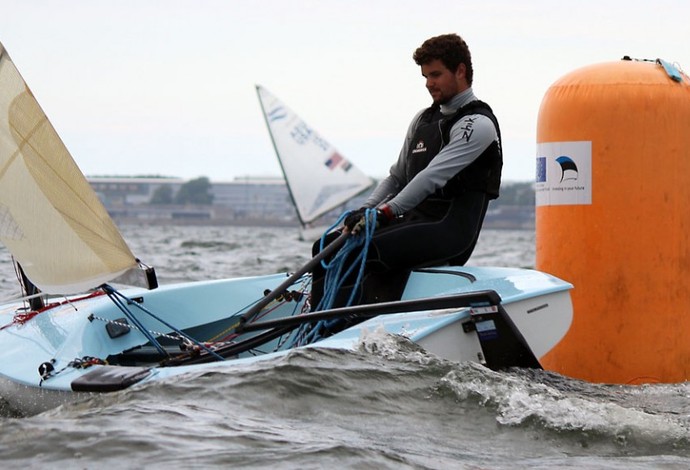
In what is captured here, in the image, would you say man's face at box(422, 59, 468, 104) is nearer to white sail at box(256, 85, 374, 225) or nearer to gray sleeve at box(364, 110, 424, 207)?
gray sleeve at box(364, 110, 424, 207)

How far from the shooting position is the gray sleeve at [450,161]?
422 centimetres

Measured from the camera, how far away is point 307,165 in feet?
92.1

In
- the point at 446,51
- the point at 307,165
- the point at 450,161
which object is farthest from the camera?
the point at 307,165

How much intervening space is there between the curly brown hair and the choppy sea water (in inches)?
46.2

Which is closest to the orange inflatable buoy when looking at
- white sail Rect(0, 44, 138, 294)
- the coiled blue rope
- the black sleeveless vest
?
the black sleeveless vest

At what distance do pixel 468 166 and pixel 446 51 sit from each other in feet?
1.43

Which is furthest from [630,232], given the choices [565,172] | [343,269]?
[343,269]

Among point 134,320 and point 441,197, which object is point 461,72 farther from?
point 134,320

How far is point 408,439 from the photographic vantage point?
3143 mm

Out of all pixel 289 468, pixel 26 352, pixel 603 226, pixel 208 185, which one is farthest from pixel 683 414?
pixel 208 185

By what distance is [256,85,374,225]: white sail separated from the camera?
90.6 feet

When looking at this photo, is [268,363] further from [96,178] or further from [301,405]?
[96,178]

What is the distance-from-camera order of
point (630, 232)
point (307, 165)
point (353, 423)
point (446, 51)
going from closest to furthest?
point (353, 423) → point (446, 51) → point (630, 232) → point (307, 165)

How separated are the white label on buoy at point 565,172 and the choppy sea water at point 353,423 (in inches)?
44.1
